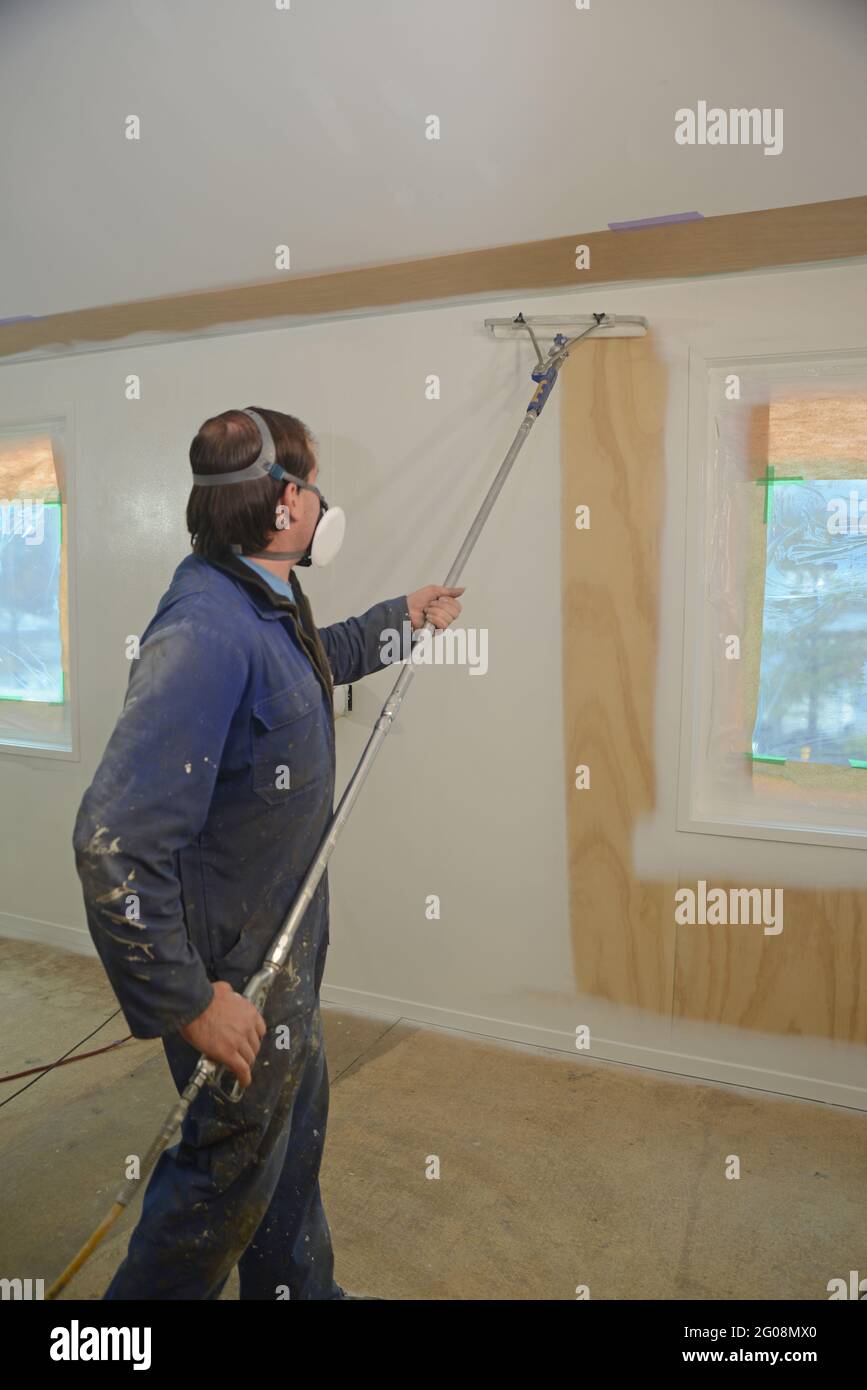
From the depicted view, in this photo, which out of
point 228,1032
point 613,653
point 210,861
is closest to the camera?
point 228,1032

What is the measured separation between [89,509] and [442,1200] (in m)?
2.49

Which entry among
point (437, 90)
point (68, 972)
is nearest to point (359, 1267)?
point (68, 972)

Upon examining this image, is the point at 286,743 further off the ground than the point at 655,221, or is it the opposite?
the point at 655,221

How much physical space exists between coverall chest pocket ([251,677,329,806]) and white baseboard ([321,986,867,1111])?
1.63 m

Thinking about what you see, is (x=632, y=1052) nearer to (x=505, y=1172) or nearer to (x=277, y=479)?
(x=505, y=1172)

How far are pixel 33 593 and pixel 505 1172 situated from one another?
2.74m

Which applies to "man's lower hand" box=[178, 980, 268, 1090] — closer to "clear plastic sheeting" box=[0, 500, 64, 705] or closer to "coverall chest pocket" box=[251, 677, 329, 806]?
"coverall chest pocket" box=[251, 677, 329, 806]

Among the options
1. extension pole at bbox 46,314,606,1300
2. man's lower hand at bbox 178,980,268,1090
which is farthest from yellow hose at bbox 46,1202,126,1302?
man's lower hand at bbox 178,980,268,1090

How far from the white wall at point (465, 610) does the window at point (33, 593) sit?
0.60 meters

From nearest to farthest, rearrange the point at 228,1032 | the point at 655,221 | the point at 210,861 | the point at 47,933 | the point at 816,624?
the point at 228,1032, the point at 210,861, the point at 655,221, the point at 816,624, the point at 47,933

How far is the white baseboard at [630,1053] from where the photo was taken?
245 cm

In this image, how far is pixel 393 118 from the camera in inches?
87.8

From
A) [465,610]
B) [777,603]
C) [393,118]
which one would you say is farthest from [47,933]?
[393,118]

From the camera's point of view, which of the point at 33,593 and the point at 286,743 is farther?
the point at 33,593
